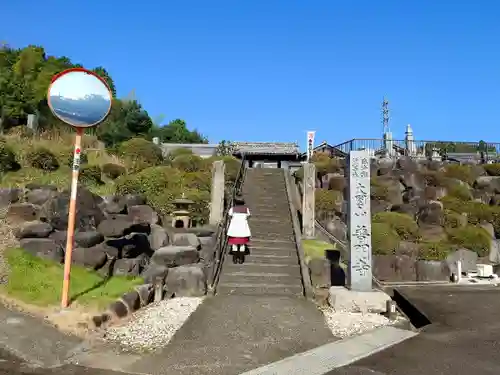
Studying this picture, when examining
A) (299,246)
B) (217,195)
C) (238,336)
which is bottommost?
(238,336)

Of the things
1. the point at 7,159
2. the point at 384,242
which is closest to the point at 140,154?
the point at 7,159

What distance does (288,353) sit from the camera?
6.13 meters

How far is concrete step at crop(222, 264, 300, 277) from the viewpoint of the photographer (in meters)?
11.0

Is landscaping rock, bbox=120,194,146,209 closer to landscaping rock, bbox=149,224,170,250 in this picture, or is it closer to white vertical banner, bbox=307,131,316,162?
landscaping rock, bbox=149,224,170,250

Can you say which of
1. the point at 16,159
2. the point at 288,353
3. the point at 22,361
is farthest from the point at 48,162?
the point at 288,353

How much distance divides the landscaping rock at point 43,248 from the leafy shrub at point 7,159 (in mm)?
6010

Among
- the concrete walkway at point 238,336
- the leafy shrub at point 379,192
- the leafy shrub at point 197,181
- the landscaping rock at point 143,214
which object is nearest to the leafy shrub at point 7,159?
the landscaping rock at point 143,214

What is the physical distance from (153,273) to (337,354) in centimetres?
508

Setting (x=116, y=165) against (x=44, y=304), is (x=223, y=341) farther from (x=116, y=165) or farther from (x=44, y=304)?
(x=116, y=165)

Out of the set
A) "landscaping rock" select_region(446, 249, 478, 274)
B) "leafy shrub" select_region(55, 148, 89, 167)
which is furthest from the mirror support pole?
"landscaping rock" select_region(446, 249, 478, 274)

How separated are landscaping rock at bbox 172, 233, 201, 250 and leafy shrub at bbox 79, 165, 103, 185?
5499 mm

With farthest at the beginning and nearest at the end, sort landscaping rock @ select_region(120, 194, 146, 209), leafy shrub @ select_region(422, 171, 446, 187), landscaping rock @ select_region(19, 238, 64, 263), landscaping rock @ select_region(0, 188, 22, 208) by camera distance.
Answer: leafy shrub @ select_region(422, 171, 446, 187) < landscaping rock @ select_region(120, 194, 146, 209) < landscaping rock @ select_region(0, 188, 22, 208) < landscaping rock @ select_region(19, 238, 64, 263)

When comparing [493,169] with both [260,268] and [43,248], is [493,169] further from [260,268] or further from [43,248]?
[43,248]

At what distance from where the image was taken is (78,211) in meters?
10.8
